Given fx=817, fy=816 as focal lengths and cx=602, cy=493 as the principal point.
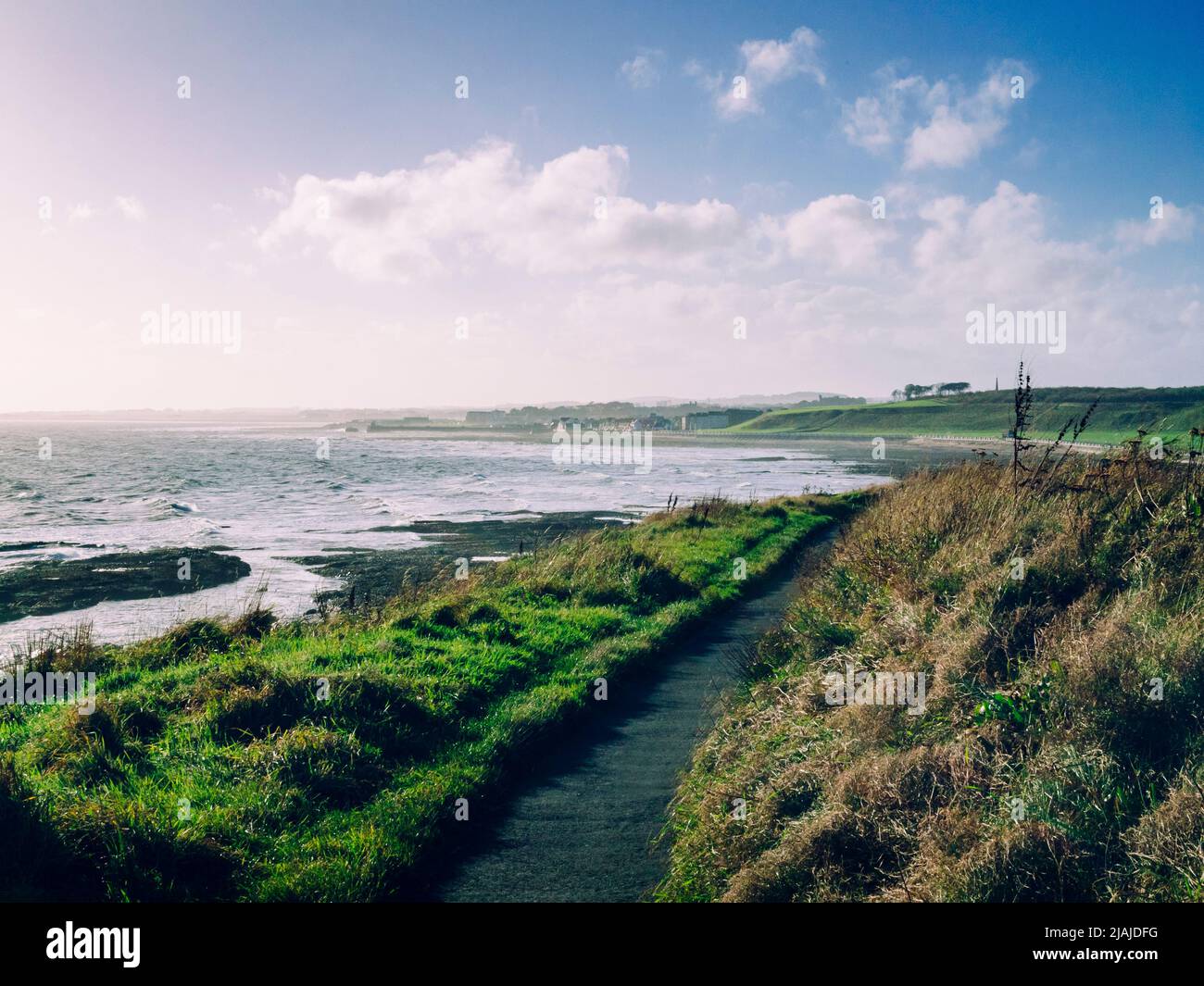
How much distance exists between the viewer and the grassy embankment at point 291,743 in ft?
17.3

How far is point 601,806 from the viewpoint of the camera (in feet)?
22.2

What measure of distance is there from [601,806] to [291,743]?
8.84ft

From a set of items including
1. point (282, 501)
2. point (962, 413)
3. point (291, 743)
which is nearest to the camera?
point (291, 743)

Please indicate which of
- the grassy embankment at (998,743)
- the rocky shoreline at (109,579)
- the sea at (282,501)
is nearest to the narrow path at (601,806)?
the grassy embankment at (998,743)

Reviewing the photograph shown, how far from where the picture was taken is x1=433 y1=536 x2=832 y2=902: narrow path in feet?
18.3

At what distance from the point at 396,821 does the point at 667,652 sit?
628 cm

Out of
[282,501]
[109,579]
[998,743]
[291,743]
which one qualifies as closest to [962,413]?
[282,501]

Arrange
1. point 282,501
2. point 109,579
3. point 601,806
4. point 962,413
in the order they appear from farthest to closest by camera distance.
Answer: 1. point 962,413
2. point 282,501
3. point 109,579
4. point 601,806

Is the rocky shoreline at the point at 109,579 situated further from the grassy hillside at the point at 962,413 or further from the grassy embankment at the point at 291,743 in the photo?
the grassy hillside at the point at 962,413

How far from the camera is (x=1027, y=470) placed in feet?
37.6

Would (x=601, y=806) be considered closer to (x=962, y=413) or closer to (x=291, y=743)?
(x=291, y=743)

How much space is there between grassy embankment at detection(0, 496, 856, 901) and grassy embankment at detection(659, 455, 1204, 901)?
2.09 meters
